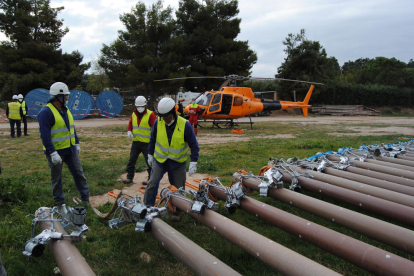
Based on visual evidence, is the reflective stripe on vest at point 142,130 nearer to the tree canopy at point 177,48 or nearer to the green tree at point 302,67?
the tree canopy at point 177,48

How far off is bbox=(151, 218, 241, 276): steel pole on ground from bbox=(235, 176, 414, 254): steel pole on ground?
4.91 ft

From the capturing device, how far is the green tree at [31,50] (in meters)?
24.2

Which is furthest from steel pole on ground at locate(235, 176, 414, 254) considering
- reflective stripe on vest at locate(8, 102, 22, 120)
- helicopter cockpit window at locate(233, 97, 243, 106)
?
helicopter cockpit window at locate(233, 97, 243, 106)

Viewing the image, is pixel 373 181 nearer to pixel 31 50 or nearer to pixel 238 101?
pixel 238 101

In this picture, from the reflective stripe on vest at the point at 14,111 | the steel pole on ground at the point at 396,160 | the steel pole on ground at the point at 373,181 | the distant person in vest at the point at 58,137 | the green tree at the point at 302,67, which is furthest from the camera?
the green tree at the point at 302,67

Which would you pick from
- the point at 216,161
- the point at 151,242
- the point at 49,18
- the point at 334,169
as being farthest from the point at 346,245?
the point at 49,18

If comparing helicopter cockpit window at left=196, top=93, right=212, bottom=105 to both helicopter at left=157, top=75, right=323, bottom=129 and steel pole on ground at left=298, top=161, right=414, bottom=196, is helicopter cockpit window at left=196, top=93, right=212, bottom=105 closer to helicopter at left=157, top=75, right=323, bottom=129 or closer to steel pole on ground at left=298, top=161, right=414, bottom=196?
helicopter at left=157, top=75, right=323, bottom=129

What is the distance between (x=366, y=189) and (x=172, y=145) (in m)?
2.81

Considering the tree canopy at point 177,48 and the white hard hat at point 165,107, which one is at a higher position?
the tree canopy at point 177,48

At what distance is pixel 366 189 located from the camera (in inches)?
161

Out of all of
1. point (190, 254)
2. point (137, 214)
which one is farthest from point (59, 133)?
point (190, 254)

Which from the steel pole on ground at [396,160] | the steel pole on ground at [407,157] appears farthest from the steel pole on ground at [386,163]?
the steel pole on ground at [407,157]

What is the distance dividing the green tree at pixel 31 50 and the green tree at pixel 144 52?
3645mm

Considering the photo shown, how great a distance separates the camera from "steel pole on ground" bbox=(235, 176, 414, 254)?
2727mm
